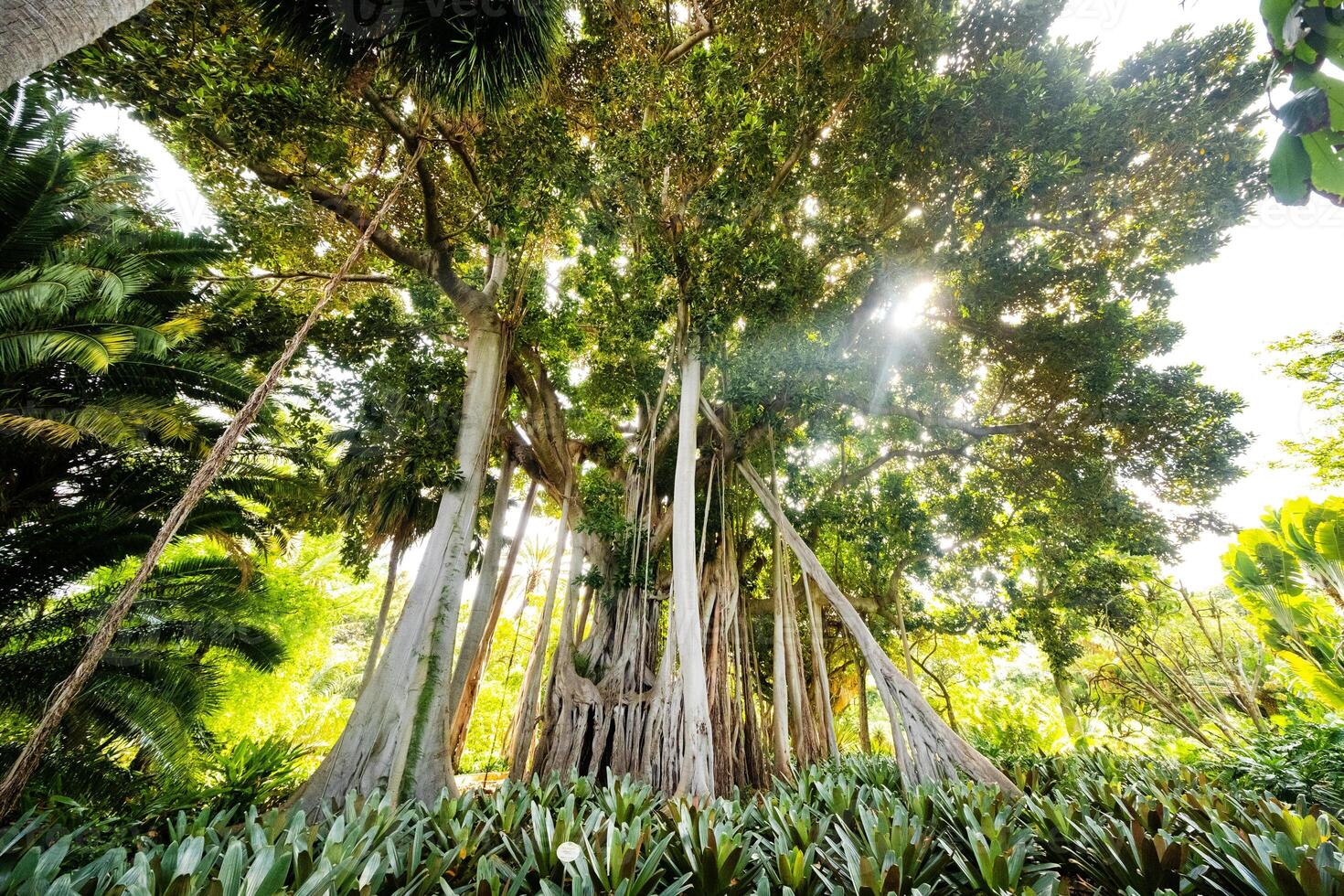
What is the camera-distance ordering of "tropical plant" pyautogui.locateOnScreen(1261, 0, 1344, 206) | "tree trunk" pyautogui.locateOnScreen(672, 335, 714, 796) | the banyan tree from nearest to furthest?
1. "tropical plant" pyautogui.locateOnScreen(1261, 0, 1344, 206)
2. "tree trunk" pyautogui.locateOnScreen(672, 335, 714, 796)
3. the banyan tree

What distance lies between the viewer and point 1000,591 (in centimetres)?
745

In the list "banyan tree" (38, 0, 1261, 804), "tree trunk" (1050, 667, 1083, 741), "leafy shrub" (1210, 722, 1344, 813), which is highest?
"banyan tree" (38, 0, 1261, 804)

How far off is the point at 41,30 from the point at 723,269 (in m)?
4.08

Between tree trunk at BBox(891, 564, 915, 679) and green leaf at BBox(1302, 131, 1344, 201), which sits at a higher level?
tree trunk at BBox(891, 564, 915, 679)

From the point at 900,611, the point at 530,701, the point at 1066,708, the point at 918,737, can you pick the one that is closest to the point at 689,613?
the point at 918,737

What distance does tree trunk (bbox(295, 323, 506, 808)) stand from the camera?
3.20 meters

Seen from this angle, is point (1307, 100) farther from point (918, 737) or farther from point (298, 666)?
point (298, 666)

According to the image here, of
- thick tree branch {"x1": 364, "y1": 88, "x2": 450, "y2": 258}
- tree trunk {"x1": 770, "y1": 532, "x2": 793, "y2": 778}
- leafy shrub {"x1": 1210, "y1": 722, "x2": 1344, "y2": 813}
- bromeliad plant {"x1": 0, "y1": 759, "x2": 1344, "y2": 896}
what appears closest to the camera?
bromeliad plant {"x1": 0, "y1": 759, "x2": 1344, "y2": 896}

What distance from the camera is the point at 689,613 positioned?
12.5 feet

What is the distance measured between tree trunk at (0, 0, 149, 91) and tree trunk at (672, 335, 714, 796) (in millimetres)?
3737

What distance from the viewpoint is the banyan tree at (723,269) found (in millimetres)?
3676

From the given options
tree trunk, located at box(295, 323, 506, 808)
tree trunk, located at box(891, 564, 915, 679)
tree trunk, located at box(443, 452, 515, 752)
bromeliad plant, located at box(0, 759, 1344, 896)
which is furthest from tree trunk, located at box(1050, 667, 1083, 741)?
tree trunk, located at box(295, 323, 506, 808)

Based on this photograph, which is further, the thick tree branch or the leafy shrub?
the thick tree branch

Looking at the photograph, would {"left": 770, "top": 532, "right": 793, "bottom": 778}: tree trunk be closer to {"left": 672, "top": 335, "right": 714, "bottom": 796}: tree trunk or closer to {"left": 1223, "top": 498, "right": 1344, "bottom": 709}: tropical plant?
{"left": 672, "top": 335, "right": 714, "bottom": 796}: tree trunk
